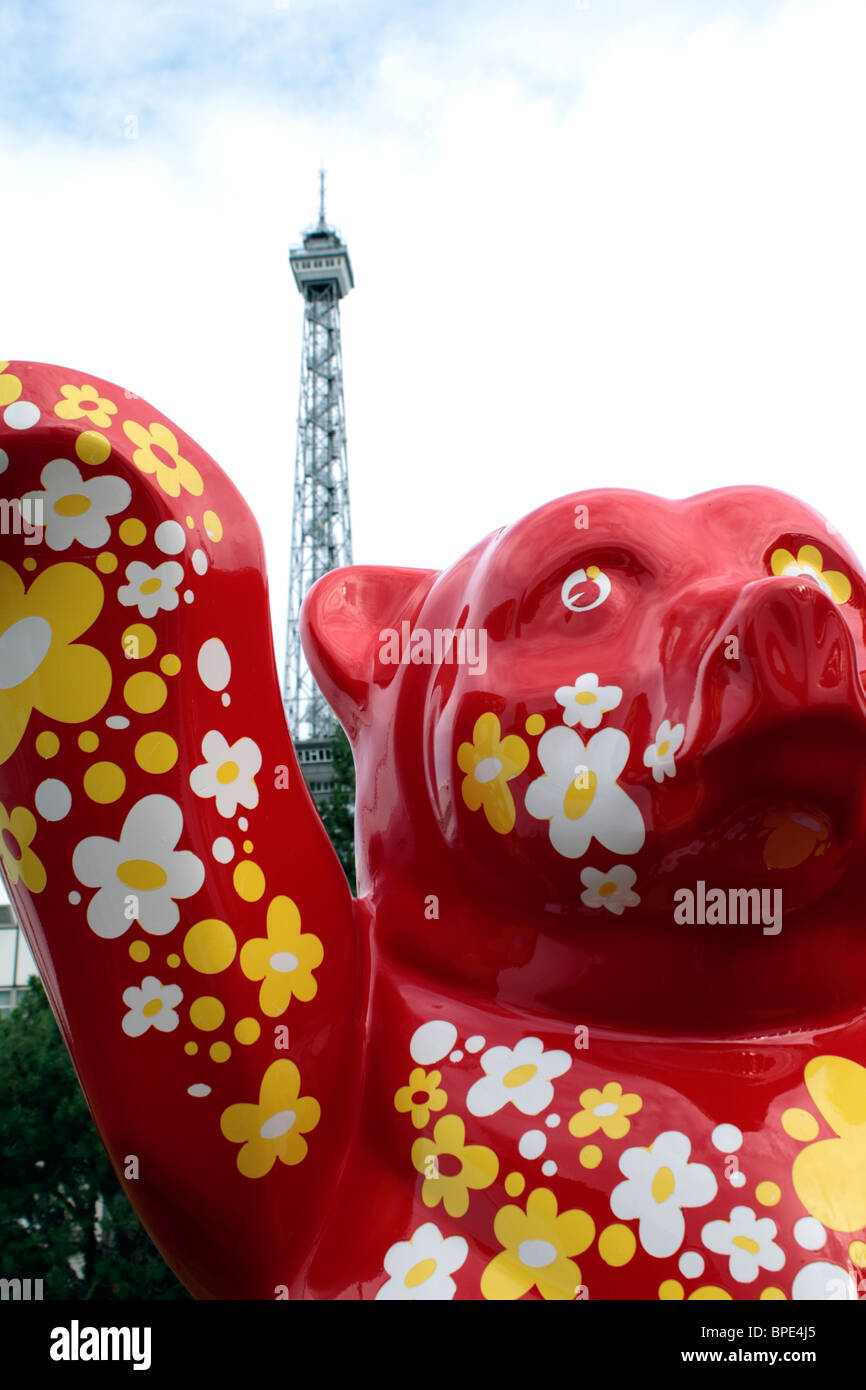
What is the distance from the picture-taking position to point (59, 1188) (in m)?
13.3

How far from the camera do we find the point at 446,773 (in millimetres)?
2586

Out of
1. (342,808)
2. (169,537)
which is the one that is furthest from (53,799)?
(342,808)

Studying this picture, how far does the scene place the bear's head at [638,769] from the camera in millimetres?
2299

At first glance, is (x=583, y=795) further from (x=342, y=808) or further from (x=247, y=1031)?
(x=342, y=808)

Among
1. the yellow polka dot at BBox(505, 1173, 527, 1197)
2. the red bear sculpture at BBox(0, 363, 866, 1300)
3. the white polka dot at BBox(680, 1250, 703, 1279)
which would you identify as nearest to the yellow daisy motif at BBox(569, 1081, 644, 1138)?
the red bear sculpture at BBox(0, 363, 866, 1300)

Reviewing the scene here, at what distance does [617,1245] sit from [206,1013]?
0.87 metres

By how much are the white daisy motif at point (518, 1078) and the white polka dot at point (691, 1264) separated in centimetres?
37

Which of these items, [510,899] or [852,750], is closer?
[852,750]

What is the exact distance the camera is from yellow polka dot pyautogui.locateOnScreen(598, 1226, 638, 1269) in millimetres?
2264

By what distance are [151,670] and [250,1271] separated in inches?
46.7

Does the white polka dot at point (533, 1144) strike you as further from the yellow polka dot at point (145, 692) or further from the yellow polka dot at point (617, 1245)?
the yellow polka dot at point (145, 692)
